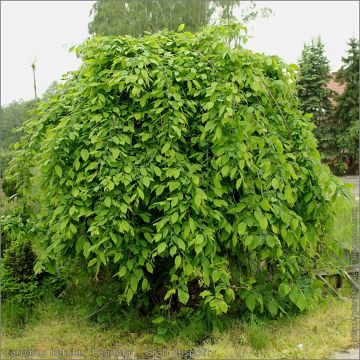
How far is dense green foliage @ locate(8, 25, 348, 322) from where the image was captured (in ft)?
9.49

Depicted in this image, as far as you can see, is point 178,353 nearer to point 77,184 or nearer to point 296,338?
point 296,338

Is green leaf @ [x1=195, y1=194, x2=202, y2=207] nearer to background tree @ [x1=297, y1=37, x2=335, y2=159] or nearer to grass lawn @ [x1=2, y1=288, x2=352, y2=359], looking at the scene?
grass lawn @ [x1=2, y1=288, x2=352, y2=359]

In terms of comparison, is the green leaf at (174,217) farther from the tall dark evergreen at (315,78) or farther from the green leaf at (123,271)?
the tall dark evergreen at (315,78)

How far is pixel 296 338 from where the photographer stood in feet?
9.83

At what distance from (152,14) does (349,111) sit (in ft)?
33.3

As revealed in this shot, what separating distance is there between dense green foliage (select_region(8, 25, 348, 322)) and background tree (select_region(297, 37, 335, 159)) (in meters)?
16.7

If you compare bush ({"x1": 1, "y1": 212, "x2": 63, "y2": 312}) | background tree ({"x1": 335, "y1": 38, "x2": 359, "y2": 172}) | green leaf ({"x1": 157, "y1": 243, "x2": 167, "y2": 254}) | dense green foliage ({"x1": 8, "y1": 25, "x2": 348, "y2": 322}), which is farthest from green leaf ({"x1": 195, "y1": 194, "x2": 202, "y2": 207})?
background tree ({"x1": 335, "y1": 38, "x2": 359, "y2": 172})

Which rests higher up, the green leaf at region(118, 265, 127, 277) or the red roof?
the red roof

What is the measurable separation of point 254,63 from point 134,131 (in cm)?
100

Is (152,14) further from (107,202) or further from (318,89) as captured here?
(107,202)

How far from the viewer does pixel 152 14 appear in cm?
1437

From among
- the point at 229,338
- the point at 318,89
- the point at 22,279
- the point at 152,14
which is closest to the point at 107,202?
the point at 229,338

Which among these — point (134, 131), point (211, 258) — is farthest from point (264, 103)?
point (211, 258)

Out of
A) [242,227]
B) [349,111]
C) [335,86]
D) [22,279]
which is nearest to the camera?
[242,227]
